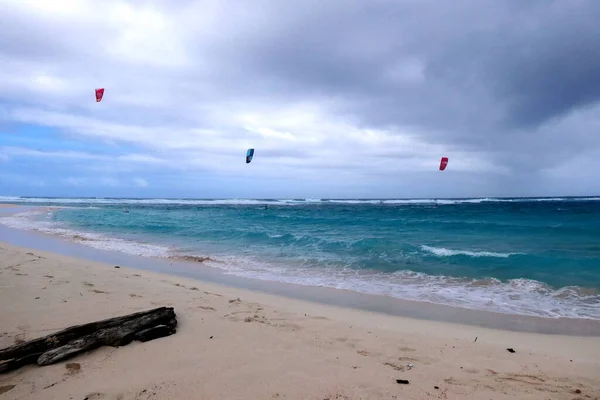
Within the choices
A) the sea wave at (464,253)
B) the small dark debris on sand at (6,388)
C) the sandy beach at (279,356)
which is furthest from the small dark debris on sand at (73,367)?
the sea wave at (464,253)

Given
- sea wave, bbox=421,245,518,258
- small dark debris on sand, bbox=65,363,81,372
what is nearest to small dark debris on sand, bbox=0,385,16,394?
small dark debris on sand, bbox=65,363,81,372

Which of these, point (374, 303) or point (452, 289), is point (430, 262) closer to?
point (452, 289)

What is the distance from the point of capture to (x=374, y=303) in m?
7.57

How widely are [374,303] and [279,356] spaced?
12.7ft

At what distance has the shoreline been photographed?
6230 mm

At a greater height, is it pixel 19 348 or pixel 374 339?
pixel 19 348

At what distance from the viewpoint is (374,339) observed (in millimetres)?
5012

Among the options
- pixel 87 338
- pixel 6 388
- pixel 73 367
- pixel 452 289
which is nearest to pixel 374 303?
pixel 452 289

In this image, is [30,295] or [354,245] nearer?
[30,295]

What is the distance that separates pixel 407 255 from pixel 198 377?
11.4 metres

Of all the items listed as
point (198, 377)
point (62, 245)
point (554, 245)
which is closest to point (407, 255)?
point (554, 245)

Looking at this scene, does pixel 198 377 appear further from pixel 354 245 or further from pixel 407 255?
pixel 354 245

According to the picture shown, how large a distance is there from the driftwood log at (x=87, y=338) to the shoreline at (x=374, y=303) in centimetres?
373

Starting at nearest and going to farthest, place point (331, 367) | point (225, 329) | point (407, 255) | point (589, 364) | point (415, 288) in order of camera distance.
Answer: point (331, 367) → point (589, 364) → point (225, 329) → point (415, 288) → point (407, 255)
